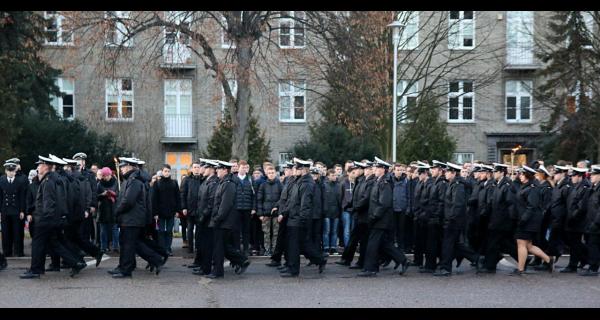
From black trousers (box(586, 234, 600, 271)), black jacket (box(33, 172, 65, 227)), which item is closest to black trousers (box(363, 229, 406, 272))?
black trousers (box(586, 234, 600, 271))

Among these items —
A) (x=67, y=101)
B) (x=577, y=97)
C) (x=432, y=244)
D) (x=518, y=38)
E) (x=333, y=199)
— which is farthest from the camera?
(x=518, y=38)

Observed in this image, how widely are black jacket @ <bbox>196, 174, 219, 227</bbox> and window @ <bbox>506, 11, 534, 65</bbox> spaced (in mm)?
25854

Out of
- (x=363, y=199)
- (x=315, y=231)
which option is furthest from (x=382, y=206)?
(x=315, y=231)

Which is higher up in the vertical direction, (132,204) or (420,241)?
(132,204)

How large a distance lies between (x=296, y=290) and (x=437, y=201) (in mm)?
3674

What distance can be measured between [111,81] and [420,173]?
30.3 feet

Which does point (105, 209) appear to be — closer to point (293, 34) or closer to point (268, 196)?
point (268, 196)

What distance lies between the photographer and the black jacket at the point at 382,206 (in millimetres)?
15055

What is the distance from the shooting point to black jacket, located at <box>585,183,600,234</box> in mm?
15554

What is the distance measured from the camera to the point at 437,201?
51.9 feet

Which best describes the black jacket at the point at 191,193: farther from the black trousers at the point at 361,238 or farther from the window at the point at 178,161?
the window at the point at 178,161

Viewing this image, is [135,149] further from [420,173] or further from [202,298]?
[202,298]

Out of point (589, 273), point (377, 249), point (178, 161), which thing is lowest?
point (589, 273)
